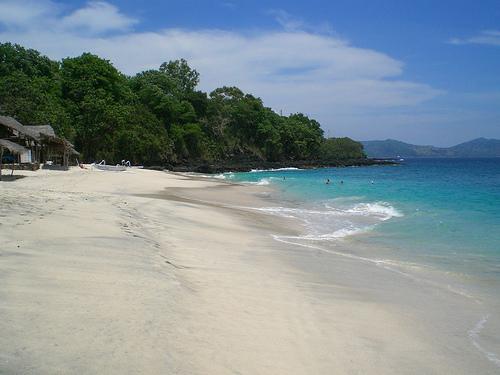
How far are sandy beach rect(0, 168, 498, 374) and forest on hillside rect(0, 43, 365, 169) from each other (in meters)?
38.8

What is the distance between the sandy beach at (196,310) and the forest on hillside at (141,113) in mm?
38770

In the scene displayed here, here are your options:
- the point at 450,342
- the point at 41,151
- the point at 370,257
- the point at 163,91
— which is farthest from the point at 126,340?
the point at 163,91

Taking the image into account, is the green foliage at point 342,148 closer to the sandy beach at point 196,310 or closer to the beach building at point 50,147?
the beach building at point 50,147

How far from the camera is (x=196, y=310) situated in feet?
18.3

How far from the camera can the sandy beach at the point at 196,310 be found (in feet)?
13.5

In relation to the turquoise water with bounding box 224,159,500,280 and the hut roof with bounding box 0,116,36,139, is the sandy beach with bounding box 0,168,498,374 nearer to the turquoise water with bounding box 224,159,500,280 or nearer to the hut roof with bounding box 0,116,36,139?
the turquoise water with bounding box 224,159,500,280

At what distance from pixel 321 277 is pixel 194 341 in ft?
14.9

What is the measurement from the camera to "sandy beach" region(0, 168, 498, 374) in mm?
4122

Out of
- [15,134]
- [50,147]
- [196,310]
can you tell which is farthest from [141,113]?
[196,310]

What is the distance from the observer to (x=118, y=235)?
902 centimetres

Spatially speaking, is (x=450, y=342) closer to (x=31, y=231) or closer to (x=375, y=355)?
(x=375, y=355)

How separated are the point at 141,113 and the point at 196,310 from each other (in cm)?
6174

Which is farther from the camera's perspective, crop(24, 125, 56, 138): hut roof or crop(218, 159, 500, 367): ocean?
crop(24, 125, 56, 138): hut roof

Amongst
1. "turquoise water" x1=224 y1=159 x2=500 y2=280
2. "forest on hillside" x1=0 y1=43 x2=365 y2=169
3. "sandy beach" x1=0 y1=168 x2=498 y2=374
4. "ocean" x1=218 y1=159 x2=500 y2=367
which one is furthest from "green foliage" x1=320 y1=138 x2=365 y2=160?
"sandy beach" x1=0 y1=168 x2=498 y2=374
